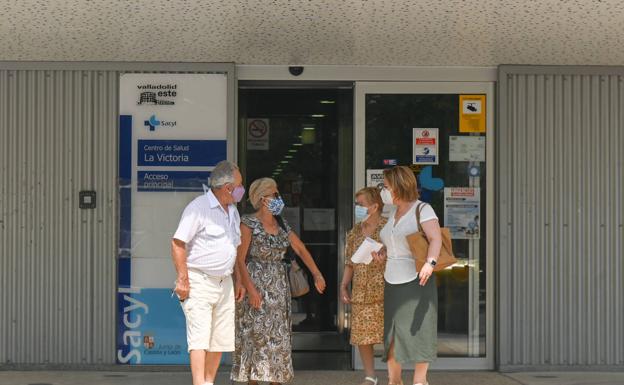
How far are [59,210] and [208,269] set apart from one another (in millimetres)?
2680

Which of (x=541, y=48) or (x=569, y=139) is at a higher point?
(x=541, y=48)

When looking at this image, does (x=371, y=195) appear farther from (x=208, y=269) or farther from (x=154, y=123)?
(x=154, y=123)

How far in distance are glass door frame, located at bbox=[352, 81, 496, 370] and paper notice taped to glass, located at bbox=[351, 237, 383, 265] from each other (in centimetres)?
167

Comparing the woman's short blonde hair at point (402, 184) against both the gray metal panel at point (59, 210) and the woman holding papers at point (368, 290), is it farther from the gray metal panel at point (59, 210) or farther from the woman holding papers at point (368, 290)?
the gray metal panel at point (59, 210)

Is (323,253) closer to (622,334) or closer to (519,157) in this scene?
(519,157)

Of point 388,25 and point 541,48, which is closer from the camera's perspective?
point 388,25

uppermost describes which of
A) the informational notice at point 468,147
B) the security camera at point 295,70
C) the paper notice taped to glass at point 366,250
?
the security camera at point 295,70

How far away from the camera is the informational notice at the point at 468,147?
910cm

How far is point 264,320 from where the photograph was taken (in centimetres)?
744

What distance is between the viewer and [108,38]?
7.93 meters

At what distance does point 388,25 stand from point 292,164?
2.77m

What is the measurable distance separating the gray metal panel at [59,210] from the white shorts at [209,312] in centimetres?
221

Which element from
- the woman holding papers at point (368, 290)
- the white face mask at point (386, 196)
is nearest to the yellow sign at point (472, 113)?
the woman holding papers at point (368, 290)

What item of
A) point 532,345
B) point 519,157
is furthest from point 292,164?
point 532,345
